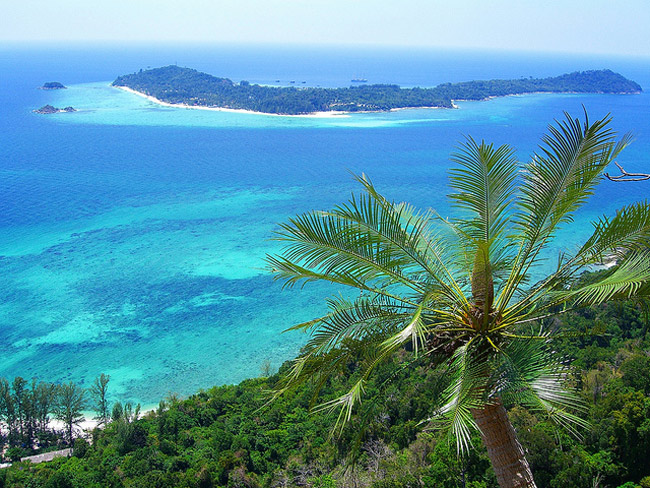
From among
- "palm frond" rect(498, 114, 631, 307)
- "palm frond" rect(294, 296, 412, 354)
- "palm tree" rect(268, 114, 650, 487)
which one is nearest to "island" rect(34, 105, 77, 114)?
"palm tree" rect(268, 114, 650, 487)

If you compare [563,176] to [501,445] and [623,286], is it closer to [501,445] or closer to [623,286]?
[623,286]

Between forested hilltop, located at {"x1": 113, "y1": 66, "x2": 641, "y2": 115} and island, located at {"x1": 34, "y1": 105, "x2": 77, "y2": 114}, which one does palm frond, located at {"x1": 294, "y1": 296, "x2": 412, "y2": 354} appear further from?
island, located at {"x1": 34, "y1": 105, "x2": 77, "y2": 114}

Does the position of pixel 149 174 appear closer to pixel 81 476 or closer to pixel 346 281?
pixel 81 476

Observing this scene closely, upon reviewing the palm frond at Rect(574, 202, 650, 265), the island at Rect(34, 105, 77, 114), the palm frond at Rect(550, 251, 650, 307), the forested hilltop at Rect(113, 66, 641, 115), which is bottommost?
the palm frond at Rect(550, 251, 650, 307)

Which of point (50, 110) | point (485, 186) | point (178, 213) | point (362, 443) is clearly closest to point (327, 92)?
point (50, 110)

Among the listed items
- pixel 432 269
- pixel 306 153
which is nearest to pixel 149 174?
pixel 306 153

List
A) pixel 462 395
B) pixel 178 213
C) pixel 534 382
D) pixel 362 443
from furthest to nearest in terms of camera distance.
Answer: pixel 178 213 < pixel 362 443 < pixel 534 382 < pixel 462 395
